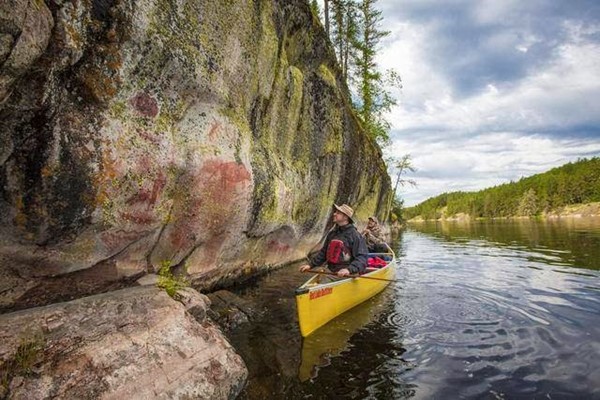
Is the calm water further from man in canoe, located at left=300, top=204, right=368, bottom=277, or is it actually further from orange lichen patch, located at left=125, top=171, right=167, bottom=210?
orange lichen patch, located at left=125, top=171, right=167, bottom=210

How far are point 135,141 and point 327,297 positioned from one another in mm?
5171

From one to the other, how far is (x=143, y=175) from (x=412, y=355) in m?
6.10

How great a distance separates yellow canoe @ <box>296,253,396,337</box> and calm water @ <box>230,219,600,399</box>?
0.25 metres

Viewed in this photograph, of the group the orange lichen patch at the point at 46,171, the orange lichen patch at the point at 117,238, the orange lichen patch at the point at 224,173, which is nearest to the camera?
the orange lichen patch at the point at 46,171

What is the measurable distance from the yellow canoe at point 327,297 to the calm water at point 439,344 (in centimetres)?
25

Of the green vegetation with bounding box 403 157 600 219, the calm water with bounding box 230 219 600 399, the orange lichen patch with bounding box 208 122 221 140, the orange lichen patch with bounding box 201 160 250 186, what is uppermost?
the green vegetation with bounding box 403 157 600 219

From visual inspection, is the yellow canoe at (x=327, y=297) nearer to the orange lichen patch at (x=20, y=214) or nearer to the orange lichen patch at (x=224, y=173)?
the orange lichen patch at (x=224, y=173)

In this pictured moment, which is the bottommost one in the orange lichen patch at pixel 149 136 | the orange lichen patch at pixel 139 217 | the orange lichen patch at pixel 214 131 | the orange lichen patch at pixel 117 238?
the orange lichen patch at pixel 117 238

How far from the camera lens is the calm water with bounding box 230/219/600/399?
5.34 meters

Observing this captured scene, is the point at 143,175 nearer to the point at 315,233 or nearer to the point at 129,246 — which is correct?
the point at 129,246

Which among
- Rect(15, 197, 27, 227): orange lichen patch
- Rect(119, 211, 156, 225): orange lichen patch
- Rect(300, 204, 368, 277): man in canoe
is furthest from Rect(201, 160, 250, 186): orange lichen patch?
Rect(15, 197, 27, 227): orange lichen patch

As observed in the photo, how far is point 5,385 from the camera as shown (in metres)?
3.88

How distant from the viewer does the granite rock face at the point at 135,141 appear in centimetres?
525

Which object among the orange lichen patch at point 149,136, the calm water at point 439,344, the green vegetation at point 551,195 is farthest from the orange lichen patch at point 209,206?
the green vegetation at point 551,195
